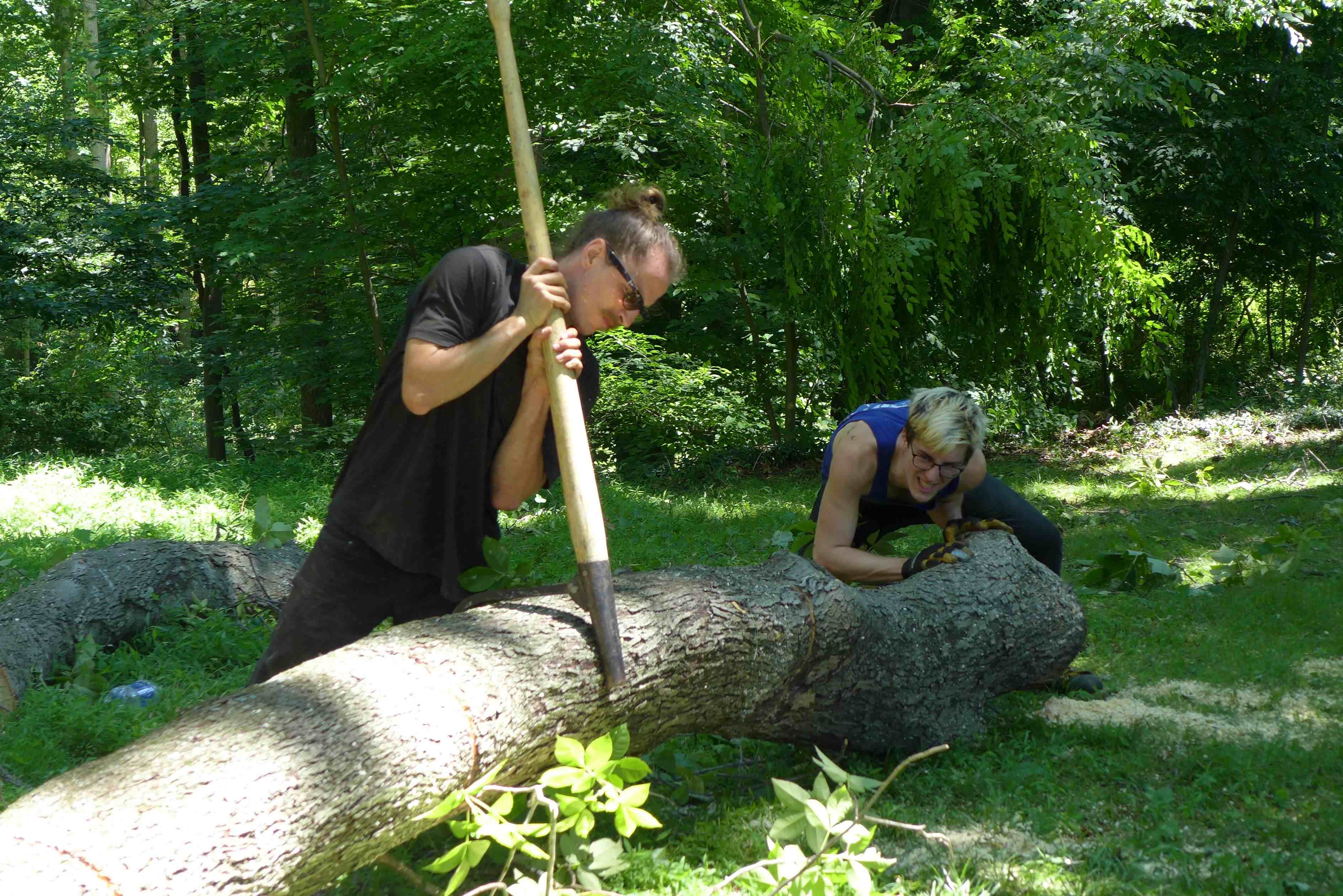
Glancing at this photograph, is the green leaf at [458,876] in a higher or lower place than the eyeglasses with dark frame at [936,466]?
lower

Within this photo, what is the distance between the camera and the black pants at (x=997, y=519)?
14.2 ft

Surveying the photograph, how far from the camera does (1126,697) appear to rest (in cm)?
386

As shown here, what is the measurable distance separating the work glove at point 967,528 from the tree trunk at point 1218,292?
32.2 feet

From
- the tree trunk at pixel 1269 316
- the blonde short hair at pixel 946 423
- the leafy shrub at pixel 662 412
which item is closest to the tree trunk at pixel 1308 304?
the tree trunk at pixel 1269 316

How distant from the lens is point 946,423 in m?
3.71

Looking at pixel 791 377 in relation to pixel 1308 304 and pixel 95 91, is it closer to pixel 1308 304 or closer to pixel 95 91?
pixel 1308 304

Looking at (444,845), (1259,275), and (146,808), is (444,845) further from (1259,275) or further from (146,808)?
(1259,275)

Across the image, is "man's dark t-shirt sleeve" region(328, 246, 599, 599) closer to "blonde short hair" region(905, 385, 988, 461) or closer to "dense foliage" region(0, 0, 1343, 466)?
"blonde short hair" region(905, 385, 988, 461)

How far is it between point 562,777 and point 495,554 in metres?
0.87

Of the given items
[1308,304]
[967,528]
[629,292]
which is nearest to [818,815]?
[629,292]

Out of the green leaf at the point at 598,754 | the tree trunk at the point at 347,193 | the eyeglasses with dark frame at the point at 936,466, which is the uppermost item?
the tree trunk at the point at 347,193

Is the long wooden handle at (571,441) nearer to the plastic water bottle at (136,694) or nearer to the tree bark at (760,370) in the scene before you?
the plastic water bottle at (136,694)

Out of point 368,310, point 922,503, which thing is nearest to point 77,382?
point 368,310

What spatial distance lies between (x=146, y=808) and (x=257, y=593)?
11.5ft
